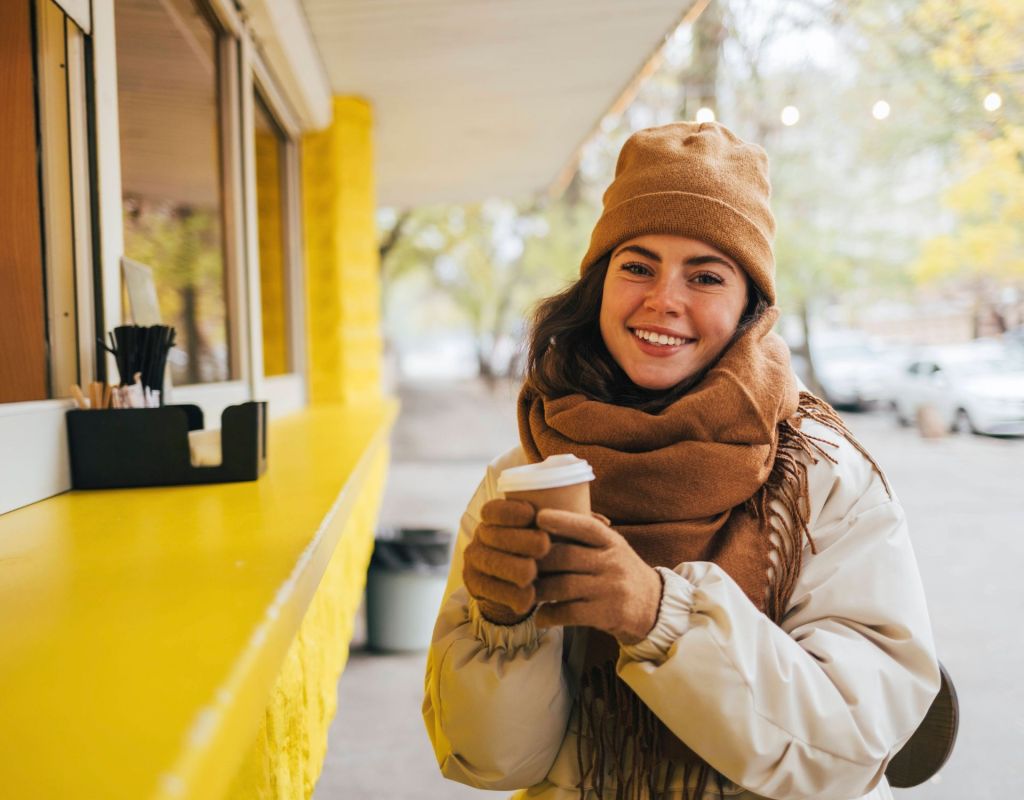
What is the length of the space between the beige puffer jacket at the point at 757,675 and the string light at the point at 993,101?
309cm

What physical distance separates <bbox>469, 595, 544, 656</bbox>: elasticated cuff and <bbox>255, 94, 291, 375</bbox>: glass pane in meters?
2.89

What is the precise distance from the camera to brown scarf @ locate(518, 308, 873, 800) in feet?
3.79

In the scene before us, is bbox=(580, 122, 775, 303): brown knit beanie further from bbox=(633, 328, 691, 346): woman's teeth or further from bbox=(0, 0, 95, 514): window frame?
bbox=(0, 0, 95, 514): window frame

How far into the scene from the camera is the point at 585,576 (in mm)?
875

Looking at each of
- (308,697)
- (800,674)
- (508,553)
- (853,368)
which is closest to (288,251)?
(308,697)

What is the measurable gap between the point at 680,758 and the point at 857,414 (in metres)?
6.44

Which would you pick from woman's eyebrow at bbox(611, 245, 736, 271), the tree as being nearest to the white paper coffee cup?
woman's eyebrow at bbox(611, 245, 736, 271)

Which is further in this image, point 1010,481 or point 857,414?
point 857,414

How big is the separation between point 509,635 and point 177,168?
2.47 meters

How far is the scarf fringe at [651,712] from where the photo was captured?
1.15m

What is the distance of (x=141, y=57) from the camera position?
7.25ft

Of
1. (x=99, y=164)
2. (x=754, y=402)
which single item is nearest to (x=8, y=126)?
(x=99, y=164)

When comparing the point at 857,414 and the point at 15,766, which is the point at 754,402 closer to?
the point at 15,766

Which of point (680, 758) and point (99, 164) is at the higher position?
point (99, 164)
